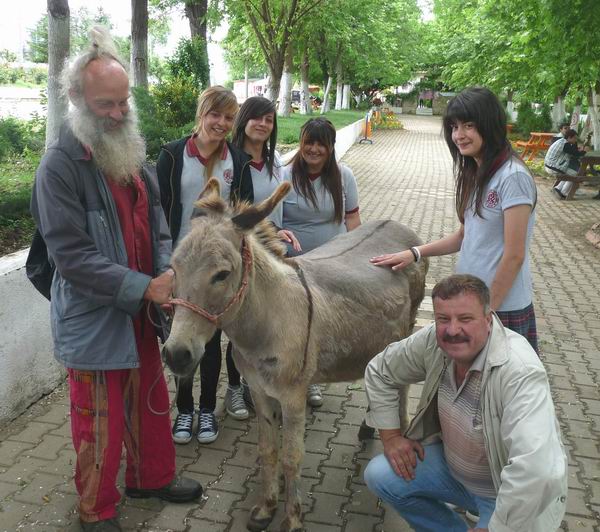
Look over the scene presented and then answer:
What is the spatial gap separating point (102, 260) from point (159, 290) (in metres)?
0.28

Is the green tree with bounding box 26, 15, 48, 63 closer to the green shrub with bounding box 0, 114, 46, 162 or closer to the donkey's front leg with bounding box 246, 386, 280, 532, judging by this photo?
the green shrub with bounding box 0, 114, 46, 162

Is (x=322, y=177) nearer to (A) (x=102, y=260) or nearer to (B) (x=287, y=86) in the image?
(A) (x=102, y=260)

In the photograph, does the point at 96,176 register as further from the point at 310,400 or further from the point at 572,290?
the point at 572,290

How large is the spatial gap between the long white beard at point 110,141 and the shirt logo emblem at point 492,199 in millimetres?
1771

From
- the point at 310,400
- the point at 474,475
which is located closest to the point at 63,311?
the point at 474,475

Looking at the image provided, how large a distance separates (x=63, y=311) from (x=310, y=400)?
7.49 ft

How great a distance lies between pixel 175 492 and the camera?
10.5 ft

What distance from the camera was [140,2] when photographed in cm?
1082

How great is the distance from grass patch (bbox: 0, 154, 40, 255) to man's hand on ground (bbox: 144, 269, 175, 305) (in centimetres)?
268

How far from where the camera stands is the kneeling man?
1947 millimetres

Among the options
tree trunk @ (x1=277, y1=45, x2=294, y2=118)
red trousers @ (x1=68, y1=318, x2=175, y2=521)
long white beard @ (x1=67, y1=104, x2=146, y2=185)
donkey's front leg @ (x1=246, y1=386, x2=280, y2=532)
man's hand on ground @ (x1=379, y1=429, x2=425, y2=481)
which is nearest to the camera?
long white beard @ (x1=67, y1=104, x2=146, y2=185)

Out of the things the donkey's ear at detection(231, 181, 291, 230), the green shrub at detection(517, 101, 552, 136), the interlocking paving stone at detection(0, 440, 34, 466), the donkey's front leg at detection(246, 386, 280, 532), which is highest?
the green shrub at detection(517, 101, 552, 136)

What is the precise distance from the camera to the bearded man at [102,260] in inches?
95.3

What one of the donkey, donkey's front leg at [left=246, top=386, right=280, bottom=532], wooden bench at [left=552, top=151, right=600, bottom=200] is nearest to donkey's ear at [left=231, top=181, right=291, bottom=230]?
the donkey
